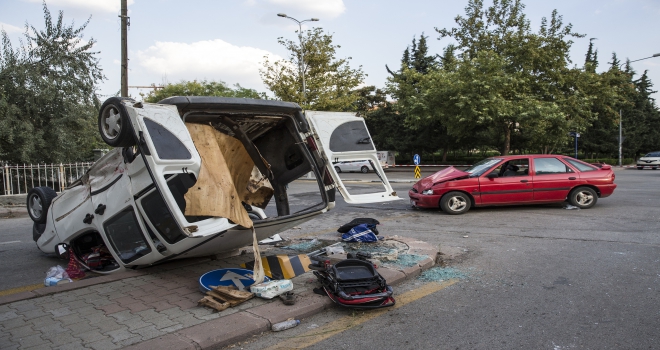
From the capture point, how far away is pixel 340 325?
13.2 ft

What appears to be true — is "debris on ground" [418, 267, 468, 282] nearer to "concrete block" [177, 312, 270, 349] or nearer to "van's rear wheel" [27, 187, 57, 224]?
"concrete block" [177, 312, 270, 349]

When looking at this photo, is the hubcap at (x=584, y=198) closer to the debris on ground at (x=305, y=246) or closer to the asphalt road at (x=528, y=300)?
the asphalt road at (x=528, y=300)

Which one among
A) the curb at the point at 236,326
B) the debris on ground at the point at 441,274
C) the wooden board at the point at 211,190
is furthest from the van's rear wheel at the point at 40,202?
the debris on ground at the point at 441,274

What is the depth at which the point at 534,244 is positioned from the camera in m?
7.19

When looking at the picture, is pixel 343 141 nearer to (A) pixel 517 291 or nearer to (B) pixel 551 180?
(A) pixel 517 291

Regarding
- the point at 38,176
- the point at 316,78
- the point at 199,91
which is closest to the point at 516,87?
the point at 316,78

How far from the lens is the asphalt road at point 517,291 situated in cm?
368

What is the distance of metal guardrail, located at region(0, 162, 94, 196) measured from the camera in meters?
14.3

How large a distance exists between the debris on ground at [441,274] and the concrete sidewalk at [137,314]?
12.3 inches

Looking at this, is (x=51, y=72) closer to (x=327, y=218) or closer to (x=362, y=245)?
(x=327, y=218)

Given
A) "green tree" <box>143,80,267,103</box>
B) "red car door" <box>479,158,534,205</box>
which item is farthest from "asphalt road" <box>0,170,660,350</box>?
"green tree" <box>143,80,267,103</box>

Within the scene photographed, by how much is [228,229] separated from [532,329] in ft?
9.67

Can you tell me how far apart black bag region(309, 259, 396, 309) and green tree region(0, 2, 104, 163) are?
1470 centimetres

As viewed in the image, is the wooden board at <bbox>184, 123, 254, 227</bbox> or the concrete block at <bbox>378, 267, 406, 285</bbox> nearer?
the wooden board at <bbox>184, 123, 254, 227</bbox>
